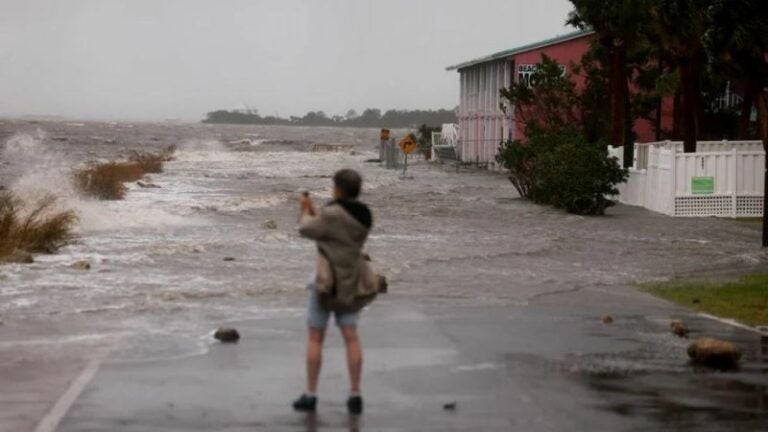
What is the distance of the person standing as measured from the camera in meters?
9.79

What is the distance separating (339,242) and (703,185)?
83.6 ft

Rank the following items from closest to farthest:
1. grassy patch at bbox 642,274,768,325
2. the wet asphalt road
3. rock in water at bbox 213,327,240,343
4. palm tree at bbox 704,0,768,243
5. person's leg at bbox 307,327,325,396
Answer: the wet asphalt road
person's leg at bbox 307,327,325,396
rock in water at bbox 213,327,240,343
grassy patch at bbox 642,274,768,325
palm tree at bbox 704,0,768,243

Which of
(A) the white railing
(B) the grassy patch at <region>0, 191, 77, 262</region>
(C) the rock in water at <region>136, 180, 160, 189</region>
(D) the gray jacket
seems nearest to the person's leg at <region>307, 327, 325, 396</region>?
(D) the gray jacket

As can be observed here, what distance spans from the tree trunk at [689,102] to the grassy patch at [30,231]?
48.6 ft

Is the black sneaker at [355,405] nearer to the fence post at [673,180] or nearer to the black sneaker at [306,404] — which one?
the black sneaker at [306,404]

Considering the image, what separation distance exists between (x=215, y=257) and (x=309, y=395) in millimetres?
12903

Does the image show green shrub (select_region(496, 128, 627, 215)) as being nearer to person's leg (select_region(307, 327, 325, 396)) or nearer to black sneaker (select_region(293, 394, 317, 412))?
person's leg (select_region(307, 327, 325, 396))

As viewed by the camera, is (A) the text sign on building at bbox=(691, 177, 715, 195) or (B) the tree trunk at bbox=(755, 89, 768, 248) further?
(A) the text sign on building at bbox=(691, 177, 715, 195)

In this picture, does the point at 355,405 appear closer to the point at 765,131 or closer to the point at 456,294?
the point at 456,294

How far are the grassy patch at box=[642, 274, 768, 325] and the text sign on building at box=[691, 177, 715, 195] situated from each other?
13.7 meters

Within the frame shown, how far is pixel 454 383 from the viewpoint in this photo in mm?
10977

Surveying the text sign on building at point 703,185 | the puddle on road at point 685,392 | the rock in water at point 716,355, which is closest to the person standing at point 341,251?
the puddle on road at point 685,392

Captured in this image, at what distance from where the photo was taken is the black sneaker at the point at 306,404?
386 inches

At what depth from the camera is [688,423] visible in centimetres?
952
